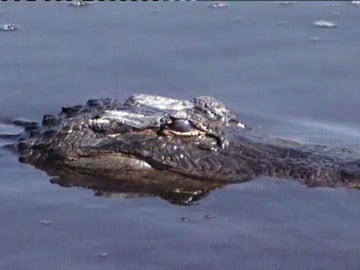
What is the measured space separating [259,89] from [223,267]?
3.56 m

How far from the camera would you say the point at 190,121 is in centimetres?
714

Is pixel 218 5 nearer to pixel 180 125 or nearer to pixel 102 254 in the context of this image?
pixel 180 125

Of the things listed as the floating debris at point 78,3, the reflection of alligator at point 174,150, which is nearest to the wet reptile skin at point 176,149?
the reflection of alligator at point 174,150

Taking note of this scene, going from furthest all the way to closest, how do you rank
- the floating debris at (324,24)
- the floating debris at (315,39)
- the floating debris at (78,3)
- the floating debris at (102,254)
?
the floating debris at (78,3) < the floating debris at (324,24) < the floating debris at (315,39) < the floating debris at (102,254)

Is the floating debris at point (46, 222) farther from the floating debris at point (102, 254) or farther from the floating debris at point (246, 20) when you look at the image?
the floating debris at point (246, 20)

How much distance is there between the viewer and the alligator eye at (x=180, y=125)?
712 cm

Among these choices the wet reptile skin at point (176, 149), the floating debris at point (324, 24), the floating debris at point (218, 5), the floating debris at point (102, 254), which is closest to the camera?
the floating debris at point (102, 254)

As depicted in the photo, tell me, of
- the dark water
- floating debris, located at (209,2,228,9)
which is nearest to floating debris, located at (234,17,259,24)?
the dark water

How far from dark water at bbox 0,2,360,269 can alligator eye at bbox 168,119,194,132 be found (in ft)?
1.42

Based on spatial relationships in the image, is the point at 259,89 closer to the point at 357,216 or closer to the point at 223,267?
the point at 357,216

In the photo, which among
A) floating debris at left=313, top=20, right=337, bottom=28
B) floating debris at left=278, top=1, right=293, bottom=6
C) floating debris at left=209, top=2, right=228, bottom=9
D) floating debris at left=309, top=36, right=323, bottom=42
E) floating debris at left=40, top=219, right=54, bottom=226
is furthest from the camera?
floating debris at left=278, top=1, right=293, bottom=6

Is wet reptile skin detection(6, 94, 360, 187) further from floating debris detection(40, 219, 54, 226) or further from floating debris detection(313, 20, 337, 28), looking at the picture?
floating debris detection(313, 20, 337, 28)

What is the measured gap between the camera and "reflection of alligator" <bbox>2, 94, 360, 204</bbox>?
277 inches

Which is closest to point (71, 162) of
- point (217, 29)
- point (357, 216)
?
point (357, 216)
